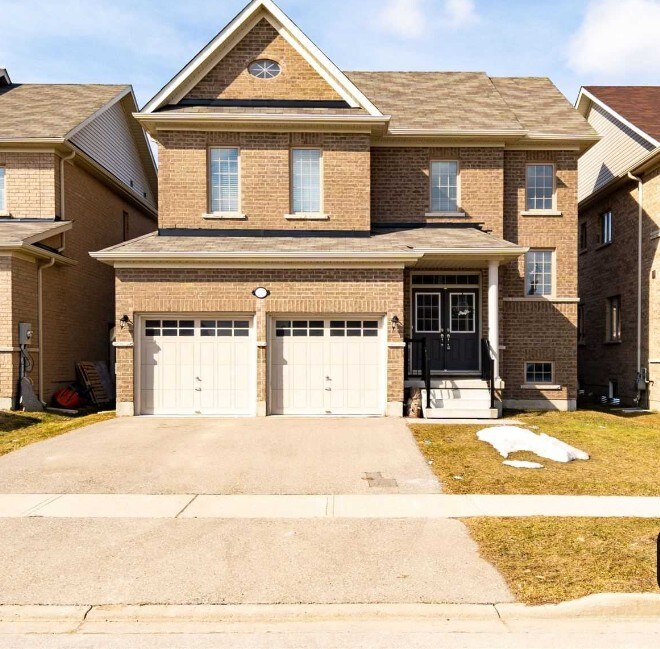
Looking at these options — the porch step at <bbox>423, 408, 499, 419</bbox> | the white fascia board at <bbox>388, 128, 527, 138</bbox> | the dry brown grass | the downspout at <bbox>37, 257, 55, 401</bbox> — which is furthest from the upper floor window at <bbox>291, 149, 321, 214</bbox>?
the dry brown grass

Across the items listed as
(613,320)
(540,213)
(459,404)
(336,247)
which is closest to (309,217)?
(336,247)

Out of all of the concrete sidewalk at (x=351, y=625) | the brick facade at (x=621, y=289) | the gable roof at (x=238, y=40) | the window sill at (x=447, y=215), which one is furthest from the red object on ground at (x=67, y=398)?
the brick facade at (x=621, y=289)

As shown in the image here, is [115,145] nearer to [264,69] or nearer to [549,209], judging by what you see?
[264,69]

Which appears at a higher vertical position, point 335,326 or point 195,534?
point 335,326

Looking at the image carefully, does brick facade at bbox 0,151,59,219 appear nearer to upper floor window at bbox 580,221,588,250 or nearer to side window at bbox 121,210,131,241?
side window at bbox 121,210,131,241

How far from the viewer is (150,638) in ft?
15.8

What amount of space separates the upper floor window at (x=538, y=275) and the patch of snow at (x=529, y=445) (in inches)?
284

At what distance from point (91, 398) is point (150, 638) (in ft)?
52.7

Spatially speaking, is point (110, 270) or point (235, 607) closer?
point (235, 607)

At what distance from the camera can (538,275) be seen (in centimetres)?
1884

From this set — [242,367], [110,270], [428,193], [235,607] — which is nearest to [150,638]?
[235,607]

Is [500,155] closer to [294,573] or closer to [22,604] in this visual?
[294,573]

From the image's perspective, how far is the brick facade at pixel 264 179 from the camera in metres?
17.0

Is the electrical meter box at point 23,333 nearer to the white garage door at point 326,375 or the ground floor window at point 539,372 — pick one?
the white garage door at point 326,375
